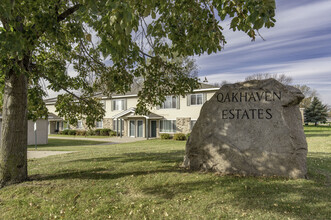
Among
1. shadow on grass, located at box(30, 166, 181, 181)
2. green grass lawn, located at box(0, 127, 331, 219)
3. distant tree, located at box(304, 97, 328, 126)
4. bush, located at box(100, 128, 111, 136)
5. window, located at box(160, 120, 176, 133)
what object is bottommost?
green grass lawn, located at box(0, 127, 331, 219)

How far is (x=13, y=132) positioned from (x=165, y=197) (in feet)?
14.4

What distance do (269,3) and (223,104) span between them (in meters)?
3.50

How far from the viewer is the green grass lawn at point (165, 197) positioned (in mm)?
4395

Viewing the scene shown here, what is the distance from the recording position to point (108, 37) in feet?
15.3

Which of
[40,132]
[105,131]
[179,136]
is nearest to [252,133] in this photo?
[179,136]

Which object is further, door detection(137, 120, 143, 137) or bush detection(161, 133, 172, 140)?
door detection(137, 120, 143, 137)

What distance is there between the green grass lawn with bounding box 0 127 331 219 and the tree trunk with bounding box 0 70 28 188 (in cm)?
41

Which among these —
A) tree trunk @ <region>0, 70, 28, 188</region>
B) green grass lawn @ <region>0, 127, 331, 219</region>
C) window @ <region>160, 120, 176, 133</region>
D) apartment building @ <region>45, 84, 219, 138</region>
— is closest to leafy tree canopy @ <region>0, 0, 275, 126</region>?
tree trunk @ <region>0, 70, 28, 188</region>

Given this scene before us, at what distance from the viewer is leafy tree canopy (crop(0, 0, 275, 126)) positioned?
3984 millimetres

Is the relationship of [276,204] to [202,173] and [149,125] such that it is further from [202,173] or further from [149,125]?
[149,125]

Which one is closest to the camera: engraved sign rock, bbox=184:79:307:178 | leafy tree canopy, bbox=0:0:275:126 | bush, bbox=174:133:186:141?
leafy tree canopy, bbox=0:0:275:126

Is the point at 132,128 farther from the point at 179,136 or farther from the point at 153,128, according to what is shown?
the point at 179,136

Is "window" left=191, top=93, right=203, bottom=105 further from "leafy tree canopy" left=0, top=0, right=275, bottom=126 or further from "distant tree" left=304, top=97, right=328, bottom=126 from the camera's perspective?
"distant tree" left=304, top=97, right=328, bottom=126

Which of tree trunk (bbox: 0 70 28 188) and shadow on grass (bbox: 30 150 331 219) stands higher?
tree trunk (bbox: 0 70 28 188)
